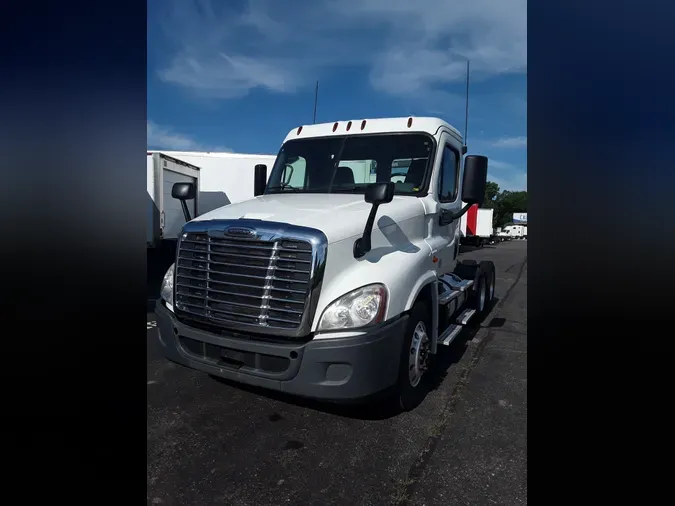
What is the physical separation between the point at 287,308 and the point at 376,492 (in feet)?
3.95

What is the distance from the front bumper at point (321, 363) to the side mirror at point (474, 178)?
147 cm

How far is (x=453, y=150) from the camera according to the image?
4.60 m

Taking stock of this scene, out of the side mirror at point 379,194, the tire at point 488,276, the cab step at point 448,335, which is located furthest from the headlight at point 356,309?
the tire at point 488,276

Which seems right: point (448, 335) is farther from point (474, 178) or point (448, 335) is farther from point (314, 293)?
point (314, 293)

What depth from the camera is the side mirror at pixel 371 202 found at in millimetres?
2902

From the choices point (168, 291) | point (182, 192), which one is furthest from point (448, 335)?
point (182, 192)

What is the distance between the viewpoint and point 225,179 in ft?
42.7

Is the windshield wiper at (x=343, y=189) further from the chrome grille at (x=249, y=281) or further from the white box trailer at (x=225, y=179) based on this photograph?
the white box trailer at (x=225, y=179)

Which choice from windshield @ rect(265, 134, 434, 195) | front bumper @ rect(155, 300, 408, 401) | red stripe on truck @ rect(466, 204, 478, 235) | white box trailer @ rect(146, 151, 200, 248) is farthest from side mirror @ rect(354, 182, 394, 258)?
red stripe on truck @ rect(466, 204, 478, 235)
